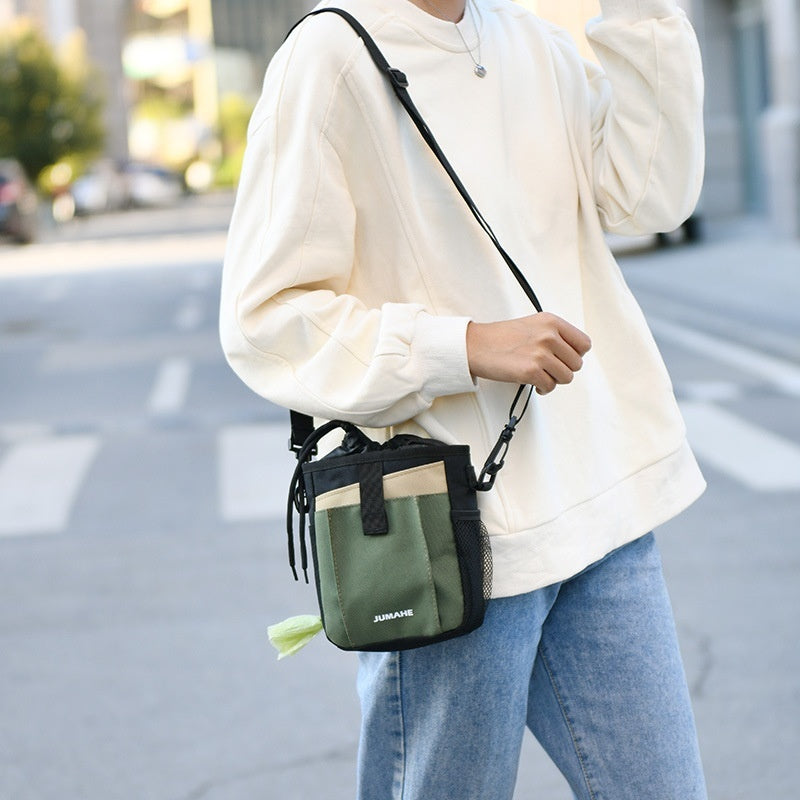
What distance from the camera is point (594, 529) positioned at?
6.63 feet

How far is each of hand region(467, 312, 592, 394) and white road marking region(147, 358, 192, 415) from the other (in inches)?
319

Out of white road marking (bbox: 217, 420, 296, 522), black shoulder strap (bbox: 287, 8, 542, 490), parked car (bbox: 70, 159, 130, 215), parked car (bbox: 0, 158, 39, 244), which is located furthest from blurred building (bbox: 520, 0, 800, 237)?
parked car (bbox: 70, 159, 130, 215)

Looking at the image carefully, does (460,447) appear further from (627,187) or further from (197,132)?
(197,132)

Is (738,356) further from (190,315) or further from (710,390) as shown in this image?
(190,315)

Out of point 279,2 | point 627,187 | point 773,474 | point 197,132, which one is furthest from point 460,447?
point 279,2

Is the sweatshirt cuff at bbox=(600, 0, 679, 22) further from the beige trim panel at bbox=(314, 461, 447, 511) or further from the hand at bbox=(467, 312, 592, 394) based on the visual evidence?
the beige trim panel at bbox=(314, 461, 447, 511)

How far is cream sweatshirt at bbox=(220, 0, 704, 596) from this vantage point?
1.91 meters

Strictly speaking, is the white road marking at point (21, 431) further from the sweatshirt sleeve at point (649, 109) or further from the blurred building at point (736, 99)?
the blurred building at point (736, 99)

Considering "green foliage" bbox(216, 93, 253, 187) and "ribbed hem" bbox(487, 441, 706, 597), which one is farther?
"green foliage" bbox(216, 93, 253, 187)

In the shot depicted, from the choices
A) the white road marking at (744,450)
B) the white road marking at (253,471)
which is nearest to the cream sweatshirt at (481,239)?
the white road marking at (253,471)

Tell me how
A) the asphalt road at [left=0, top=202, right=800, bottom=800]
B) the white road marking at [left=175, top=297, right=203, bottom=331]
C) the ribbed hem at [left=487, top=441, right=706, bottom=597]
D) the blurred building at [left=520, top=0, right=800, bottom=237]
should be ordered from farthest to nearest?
1. the blurred building at [left=520, top=0, right=800, bottom=237]
2. the white road marking at [left=175, top=297, right=203, bottom=331]
3. the asphalt road at [left=0, top=202, right=800, bottom=800]
4. the ribbed hem at [left=487, top=441, right=706, bottom=597]

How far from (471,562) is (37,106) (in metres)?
55.0

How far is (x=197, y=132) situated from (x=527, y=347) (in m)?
111

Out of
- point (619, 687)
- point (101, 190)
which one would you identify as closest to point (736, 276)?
point (619, 687)
